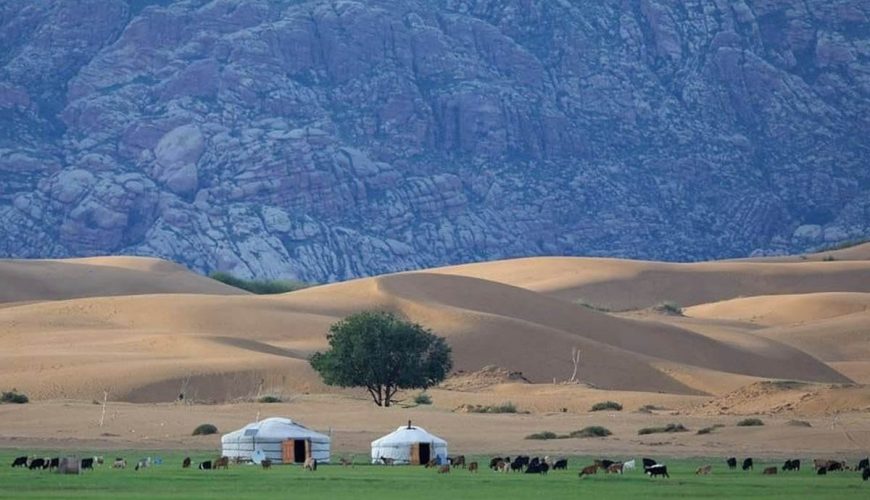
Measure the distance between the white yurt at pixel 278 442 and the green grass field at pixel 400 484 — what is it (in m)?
2.80

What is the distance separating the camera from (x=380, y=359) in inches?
3083

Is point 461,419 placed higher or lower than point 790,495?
higher

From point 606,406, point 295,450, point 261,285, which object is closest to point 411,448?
point 295,450

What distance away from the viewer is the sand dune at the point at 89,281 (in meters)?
123

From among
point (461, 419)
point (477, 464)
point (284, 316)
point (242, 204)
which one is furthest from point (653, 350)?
point (242, 204)

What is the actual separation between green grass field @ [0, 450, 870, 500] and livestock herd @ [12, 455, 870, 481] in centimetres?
31

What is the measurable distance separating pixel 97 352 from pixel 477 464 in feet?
122

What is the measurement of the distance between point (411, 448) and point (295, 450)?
300 centimetres

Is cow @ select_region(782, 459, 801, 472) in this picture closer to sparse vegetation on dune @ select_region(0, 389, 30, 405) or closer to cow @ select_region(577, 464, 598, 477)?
cow @ select_region(577, 464, 598, 477)

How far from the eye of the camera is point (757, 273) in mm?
155500

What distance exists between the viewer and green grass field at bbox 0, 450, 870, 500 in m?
42.1

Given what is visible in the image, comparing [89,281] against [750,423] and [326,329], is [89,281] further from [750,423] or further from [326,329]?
[750,423]

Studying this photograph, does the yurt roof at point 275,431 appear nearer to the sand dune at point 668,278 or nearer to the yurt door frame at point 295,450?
the yurt door frame at point 295,450

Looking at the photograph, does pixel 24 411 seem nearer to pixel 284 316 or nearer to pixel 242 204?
pixel 284 316
